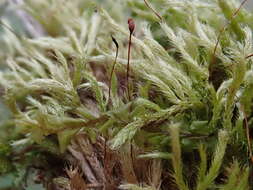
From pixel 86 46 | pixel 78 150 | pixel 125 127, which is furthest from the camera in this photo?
pixel 86 46

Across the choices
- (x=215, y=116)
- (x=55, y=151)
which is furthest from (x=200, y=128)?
(x=55, y=151)

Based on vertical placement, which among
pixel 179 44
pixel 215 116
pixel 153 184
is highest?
pixel 179 44

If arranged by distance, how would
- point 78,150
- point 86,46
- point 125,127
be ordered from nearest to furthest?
point 125,127
point 78,150
point 86,46

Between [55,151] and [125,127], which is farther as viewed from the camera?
[55,151]

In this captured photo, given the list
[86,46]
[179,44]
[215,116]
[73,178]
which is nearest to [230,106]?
[215,116]

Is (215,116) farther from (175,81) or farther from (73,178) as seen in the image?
(73,178)

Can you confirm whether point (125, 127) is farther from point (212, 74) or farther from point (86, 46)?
point (86, 46)

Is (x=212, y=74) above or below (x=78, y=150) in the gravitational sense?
above
